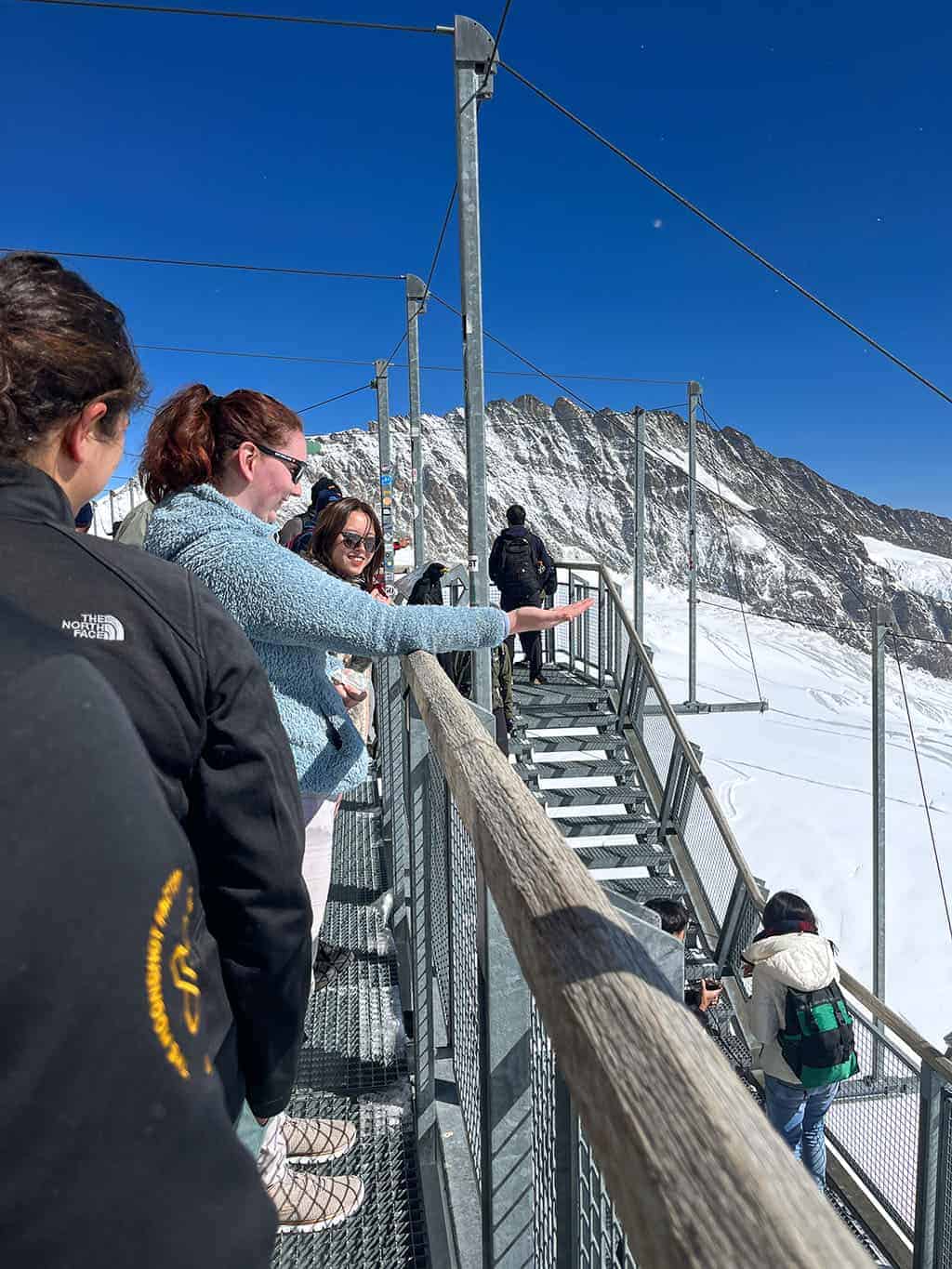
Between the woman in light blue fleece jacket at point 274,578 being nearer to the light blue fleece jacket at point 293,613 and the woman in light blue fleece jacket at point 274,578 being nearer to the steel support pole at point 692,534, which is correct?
the light blue fleece jacket at point 293,613

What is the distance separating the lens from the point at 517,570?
10.0 metres

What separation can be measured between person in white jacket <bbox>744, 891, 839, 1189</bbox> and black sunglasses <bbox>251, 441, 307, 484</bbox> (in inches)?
145

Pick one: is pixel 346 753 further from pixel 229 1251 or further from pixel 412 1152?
pixel 229 1251

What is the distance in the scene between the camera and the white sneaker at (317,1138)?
2174 millimetres

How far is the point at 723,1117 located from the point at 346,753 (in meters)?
1.58

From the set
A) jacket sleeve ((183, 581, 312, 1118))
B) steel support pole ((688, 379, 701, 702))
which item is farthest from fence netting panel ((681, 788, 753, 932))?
jacket sleeve ((183, 581, 312, 1118))

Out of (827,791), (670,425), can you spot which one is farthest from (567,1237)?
(670,425)

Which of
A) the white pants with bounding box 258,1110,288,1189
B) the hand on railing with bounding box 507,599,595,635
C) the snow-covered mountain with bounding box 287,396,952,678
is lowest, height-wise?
the white pants with bounding box 258,1110,288,1189

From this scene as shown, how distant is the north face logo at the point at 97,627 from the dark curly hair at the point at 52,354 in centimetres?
20

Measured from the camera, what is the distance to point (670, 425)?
11038cm

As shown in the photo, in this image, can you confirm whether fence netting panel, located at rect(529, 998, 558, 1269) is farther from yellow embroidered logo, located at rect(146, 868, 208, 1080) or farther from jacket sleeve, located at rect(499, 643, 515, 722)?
jacket sleeve, located at rect(499, 643, 515, 722)

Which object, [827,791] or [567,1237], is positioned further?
[827,791]

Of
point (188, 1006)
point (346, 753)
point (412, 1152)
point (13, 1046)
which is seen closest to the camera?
point (13, 1046)

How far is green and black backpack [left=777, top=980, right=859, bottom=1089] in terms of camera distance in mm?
4688
